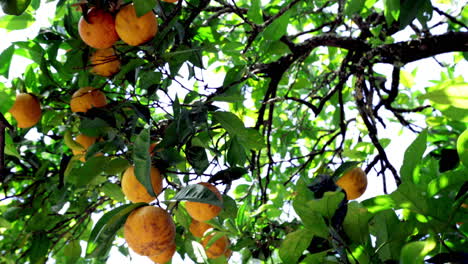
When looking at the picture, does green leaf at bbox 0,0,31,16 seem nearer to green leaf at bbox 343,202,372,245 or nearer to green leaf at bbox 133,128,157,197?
green leaf at bbox 133,128,157,197

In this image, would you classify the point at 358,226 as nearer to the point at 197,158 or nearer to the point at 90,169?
the point at 197,158

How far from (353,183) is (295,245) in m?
0.86

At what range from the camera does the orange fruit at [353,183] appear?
5.90 feet

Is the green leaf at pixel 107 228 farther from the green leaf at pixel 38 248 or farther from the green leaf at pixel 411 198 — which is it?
the green leaf at pixel 38 248

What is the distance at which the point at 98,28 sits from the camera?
140 cm

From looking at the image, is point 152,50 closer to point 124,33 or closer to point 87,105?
point 124,33

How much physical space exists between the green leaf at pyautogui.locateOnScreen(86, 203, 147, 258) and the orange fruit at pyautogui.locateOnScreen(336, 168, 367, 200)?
93cm

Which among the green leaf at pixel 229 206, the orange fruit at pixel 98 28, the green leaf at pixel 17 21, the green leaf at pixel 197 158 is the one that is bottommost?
the green leaf at pixel 229 206

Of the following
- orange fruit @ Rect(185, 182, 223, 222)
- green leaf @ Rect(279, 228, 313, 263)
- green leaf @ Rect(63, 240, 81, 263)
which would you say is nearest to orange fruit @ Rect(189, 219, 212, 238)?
orange fruit @ Rect(185, 182, 223, 222)

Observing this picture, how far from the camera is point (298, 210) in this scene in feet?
3.01

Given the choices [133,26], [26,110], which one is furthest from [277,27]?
[26,110]

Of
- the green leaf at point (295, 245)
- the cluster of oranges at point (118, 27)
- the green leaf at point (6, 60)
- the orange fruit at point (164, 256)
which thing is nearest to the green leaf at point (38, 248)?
the green leaf at point (6, 60)

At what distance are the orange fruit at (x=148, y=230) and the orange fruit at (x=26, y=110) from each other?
2.87 ft

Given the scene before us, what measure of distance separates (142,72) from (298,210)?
0.88 meters
